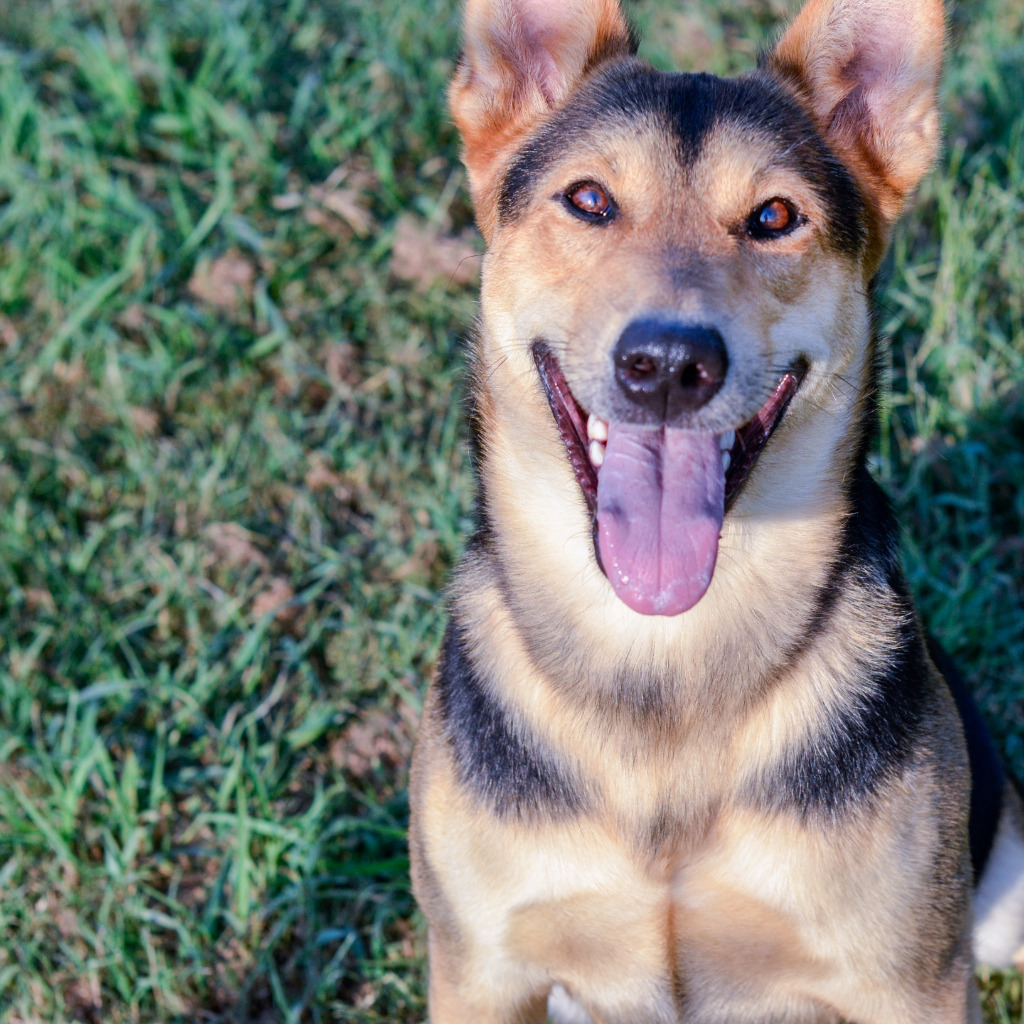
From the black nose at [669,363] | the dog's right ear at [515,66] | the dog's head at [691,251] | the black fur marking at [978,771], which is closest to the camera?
the black nose at [669,363]

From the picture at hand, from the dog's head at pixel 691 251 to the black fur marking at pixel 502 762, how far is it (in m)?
0.43

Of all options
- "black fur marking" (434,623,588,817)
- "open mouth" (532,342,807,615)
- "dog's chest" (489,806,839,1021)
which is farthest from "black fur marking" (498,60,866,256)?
"dog's chest" (489,806,839,1021)

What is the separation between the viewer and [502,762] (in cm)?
275

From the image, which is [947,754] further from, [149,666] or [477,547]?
[149,666]

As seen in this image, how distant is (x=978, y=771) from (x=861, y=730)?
738 millimetres

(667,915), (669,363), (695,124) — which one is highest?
(695,124)

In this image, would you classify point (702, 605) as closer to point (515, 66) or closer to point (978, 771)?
point (978, 771)

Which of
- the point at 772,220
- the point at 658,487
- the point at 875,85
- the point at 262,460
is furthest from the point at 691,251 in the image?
the point at 262,460

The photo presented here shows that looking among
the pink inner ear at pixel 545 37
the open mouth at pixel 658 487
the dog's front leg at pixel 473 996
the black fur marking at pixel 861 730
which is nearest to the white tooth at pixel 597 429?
the open mouth at pixel 658 487

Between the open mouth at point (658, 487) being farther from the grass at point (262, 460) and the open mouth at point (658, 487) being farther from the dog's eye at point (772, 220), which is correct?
the grass at point (262, 460)

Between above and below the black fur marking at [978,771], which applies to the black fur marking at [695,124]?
above

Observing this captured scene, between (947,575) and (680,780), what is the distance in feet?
7.21

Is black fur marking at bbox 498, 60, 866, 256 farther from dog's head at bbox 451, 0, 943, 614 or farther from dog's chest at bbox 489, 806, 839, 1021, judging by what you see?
dog's chest at bbox 489, 806, 839, 1021

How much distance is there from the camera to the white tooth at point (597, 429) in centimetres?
269
